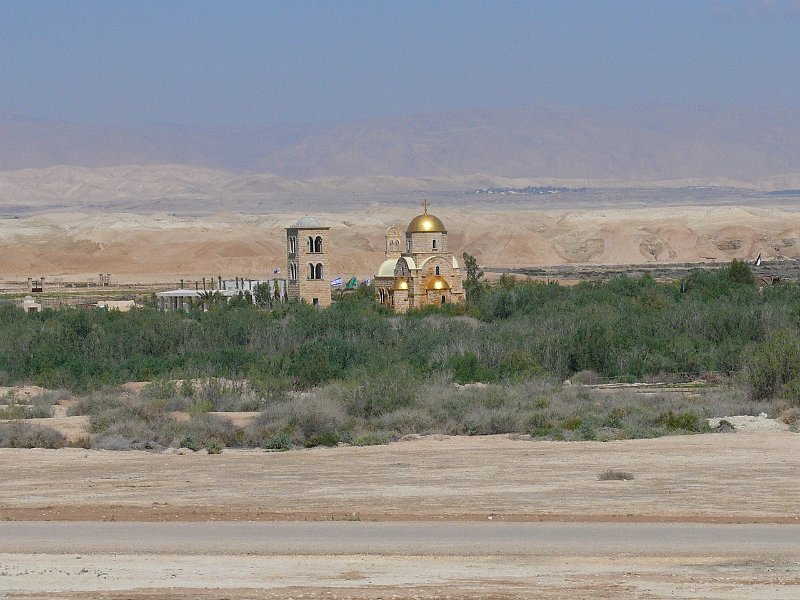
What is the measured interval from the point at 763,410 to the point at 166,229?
113 meters

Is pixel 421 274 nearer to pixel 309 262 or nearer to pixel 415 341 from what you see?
pixel 309 262

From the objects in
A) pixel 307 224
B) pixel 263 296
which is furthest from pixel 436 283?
pixel 263 296

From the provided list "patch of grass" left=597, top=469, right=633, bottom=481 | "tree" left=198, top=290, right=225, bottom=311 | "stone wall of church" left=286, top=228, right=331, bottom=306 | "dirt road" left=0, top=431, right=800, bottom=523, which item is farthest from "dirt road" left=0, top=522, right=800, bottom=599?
"stone wall of church" left=286, top=228, right=331, bottom=306

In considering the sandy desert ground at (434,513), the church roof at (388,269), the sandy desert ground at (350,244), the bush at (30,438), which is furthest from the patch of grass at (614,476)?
the sandy desert ground at (350,244)

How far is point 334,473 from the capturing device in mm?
20375

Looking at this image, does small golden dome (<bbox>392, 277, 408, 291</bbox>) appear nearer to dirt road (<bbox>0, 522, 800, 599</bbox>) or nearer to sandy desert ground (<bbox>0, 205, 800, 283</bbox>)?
dirt road (<bbox>0, 522, 800, 599</bbox>)

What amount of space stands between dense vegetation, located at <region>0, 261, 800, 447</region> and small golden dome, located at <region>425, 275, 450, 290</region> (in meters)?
1.85

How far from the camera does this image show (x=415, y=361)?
121 ft

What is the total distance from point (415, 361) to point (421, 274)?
20.2m

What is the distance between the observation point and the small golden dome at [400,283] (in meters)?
56.8

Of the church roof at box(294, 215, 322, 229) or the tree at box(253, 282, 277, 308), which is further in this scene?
the tree at box(253, 282, 277, 308)

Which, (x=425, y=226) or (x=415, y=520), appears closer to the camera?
(x=415, y=520)

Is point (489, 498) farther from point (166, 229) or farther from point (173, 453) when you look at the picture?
point (166, 229)

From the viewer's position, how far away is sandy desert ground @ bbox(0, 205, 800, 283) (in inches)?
4363
